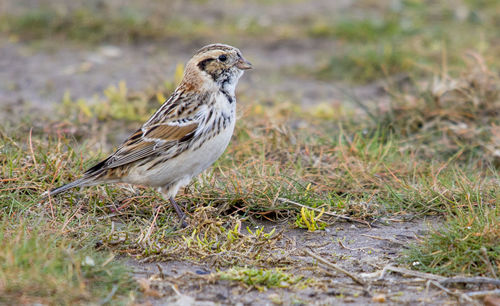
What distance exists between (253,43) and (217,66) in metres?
6.31

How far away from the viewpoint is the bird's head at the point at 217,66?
5.71 meters

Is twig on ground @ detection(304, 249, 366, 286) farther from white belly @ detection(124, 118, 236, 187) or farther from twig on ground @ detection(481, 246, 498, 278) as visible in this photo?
white belly @ detection(124, 118, 236, 187)

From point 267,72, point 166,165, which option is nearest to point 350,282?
point 166,165

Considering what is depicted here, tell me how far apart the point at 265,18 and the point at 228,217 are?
834 cm

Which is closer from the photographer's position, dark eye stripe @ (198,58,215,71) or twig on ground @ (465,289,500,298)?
twig on ground @ (465,289,500,298)

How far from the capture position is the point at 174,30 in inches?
471

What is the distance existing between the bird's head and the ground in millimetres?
793

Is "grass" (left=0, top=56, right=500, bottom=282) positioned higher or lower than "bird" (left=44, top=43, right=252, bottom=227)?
lower

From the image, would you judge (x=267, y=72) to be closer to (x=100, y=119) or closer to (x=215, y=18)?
(x=215, y=18)

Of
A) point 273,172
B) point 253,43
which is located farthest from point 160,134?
point 253,43

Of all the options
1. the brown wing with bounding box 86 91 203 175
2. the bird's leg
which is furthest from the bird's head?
the bird's leg

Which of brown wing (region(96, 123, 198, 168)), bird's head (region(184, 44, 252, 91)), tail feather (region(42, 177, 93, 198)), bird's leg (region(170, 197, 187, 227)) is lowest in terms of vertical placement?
bird's leg (region(170, 197, 187, 227))

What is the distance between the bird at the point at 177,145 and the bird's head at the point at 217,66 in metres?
0.01

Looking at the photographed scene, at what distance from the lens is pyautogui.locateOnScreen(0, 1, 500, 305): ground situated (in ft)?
14.0
